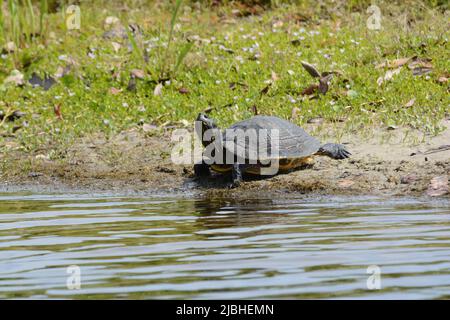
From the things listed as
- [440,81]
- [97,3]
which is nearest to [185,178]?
[440,81]

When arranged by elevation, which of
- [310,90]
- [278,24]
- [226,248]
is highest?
[278,24]

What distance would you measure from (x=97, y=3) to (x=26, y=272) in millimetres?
10067

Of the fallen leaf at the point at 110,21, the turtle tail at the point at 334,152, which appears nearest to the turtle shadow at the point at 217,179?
the turtle tail at the point at 334,152

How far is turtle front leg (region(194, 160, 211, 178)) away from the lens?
9.10m

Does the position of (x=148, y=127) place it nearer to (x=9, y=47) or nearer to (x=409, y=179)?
(x=409, y=179)

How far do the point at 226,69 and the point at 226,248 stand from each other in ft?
19.5

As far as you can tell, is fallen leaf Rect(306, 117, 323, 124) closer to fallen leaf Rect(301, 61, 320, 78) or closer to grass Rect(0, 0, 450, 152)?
grass Rect(0, 0, 450, 152)

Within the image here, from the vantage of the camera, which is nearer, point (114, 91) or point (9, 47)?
point (114, 91)

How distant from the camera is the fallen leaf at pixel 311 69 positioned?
36.1 feet

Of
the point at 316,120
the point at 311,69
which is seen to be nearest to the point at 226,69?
the point at 311,69

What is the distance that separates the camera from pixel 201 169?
9.12m

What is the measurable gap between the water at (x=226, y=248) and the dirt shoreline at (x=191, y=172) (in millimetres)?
368

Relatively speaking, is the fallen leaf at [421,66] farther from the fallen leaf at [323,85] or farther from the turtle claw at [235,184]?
the turtle claw at [235,184]
